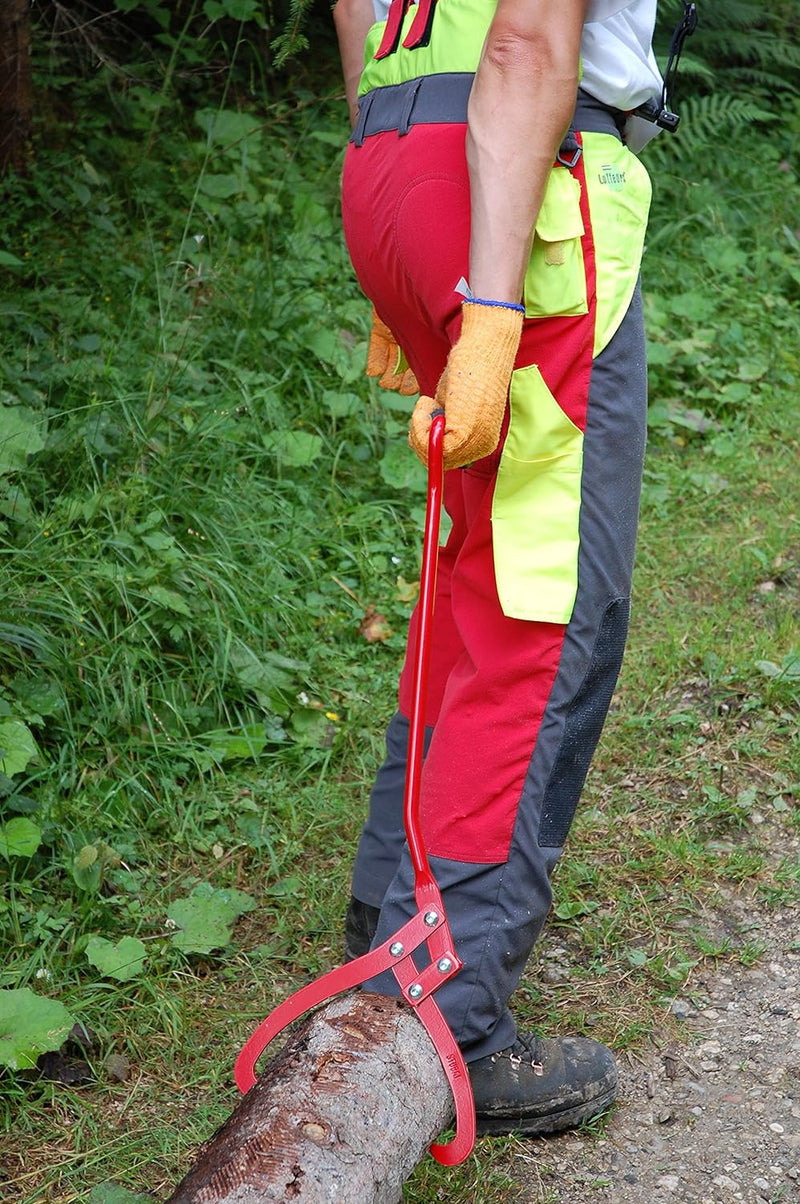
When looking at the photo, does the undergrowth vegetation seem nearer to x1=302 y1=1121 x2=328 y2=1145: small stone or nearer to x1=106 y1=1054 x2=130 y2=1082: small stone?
x1=106 y1=1054 x2=130 y2=1082: small stone

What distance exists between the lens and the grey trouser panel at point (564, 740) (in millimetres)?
1918

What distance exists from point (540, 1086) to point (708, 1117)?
0.34 m

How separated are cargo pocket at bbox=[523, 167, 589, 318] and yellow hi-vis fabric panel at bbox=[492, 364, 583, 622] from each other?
10 centimetres

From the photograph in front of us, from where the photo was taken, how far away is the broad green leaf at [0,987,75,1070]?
7.22 feet

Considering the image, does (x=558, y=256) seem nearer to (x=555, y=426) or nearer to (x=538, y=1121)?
(x=555, y=426)

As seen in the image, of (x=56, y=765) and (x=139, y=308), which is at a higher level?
(x=139, y=308)

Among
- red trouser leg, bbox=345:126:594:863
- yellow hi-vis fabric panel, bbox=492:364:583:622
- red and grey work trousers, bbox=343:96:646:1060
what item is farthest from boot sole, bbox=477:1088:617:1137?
yellow hi-vis fabric panel, bbox=492:364:583:622

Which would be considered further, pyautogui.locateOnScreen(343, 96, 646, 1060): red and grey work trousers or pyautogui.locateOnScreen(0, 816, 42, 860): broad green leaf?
pyautogui.locateOnScreen(0, 816, 42, 860): broad green leaf

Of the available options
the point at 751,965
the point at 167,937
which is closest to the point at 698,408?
the point at 751,965

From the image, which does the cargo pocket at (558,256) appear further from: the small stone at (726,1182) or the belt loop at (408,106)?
the small stone at (726,1182)

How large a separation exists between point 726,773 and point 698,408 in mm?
2244

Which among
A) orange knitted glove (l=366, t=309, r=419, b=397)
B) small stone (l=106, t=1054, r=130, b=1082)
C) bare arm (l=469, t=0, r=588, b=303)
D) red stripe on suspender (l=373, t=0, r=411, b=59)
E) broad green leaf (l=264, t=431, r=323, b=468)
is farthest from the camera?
broad green leaf (l=264, t=431, r=323, b=468)

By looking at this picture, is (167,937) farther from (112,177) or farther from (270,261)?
(112,177)

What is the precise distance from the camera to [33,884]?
269 cm
